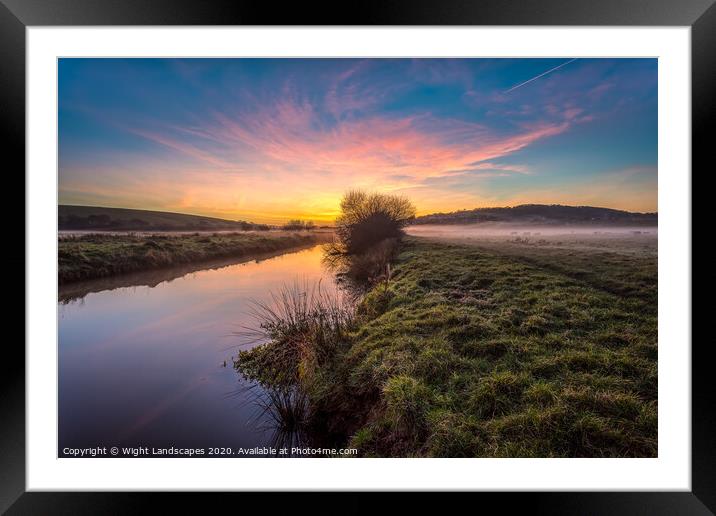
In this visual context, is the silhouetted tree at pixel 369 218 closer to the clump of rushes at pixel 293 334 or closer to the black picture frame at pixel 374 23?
the clump of rushes at pixel 293 334

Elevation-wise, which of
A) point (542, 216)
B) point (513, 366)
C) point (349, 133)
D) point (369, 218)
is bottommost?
point (513, 366)

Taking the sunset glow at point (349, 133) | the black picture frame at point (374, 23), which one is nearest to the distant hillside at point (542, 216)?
the sunset glow at point (349, 133)

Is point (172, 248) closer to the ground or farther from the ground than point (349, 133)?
closer to the ground

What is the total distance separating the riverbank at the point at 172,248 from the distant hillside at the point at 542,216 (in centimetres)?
169

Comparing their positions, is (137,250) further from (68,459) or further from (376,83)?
(376,83)

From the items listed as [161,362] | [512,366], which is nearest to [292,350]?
[161,362]

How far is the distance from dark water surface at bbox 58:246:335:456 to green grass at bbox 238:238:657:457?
0.87 m

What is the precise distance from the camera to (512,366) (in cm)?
216

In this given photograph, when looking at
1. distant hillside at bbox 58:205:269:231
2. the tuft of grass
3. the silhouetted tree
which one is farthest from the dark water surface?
the tuft of grass

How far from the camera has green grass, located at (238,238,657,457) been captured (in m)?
1.74

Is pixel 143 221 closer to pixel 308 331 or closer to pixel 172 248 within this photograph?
pixel 172 248

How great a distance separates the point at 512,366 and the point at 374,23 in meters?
2.45

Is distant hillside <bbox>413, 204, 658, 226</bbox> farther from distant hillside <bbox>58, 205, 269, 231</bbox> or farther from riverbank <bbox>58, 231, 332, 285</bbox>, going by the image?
distant hillside <bbox>58, 205, 269, 231</bbox>

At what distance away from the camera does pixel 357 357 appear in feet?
8.66
